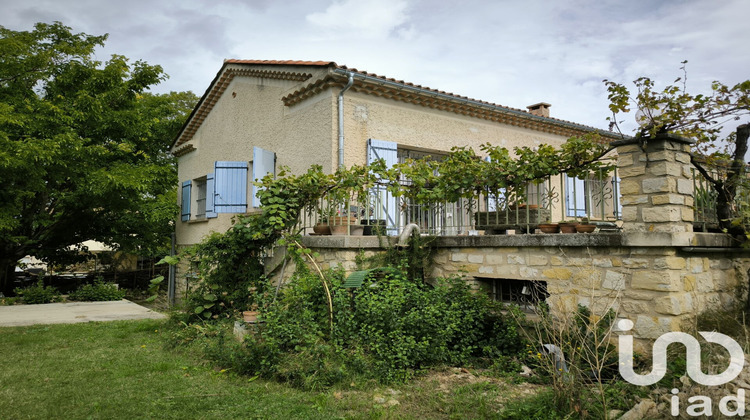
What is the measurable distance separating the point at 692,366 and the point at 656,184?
5.31 feet

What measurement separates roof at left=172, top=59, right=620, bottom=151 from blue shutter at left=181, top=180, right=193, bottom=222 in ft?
7.65

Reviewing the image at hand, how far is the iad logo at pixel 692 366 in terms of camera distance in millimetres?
2875

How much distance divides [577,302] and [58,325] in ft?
26.3

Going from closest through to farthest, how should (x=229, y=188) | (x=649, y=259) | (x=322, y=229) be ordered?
(x=649, y=259)
(x=322, y=229)
(x=229, y=188)

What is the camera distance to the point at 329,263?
6.38 meters

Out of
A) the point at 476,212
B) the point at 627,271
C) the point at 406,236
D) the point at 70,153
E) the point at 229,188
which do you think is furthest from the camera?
the point at 70,153

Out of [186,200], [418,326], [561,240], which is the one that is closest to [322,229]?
[418,326]

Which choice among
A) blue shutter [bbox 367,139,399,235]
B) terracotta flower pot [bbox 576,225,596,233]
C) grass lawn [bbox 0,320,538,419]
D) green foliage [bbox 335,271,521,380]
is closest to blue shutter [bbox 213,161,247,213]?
blue shutter [bbox 367,139,399,235]

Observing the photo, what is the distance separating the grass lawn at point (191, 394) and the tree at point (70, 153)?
590cm

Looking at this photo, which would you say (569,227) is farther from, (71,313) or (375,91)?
(71,313)

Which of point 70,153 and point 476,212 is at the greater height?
point 70,153

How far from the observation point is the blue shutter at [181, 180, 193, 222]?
12.7m

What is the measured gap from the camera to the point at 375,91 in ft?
27.2

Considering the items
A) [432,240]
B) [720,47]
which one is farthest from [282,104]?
[720,47]
